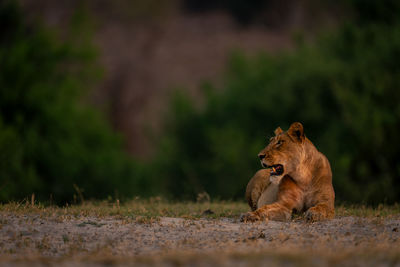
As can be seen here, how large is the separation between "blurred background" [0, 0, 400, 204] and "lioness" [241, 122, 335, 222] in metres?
7.57

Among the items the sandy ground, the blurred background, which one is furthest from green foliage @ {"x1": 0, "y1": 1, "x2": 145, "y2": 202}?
the sandy ground

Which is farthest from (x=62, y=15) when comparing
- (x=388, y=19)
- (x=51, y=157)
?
(x=388, y=19)

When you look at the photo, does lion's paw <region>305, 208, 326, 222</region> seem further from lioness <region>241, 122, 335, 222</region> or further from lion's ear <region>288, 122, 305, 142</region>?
lion's ear <region>288, 122, 305, 142</region>

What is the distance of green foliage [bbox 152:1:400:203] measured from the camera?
20.1 metres

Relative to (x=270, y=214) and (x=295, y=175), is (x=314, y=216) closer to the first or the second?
(x=270, y=214)

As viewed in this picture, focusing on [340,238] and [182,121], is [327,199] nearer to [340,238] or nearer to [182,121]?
[340,238]

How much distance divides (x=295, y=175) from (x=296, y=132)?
569 mm

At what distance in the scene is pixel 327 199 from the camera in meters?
7.19

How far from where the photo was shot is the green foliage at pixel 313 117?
20.1m

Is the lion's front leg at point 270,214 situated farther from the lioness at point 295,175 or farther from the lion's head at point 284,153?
the lion's head at point 284,153

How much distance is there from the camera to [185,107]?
29.8 meters

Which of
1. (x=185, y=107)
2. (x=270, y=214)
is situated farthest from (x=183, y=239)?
(x=185, y=107)

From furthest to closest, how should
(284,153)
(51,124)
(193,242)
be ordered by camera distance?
(51,124) < (284,153) < (193,242)

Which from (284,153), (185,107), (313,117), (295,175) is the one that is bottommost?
(185,107)
